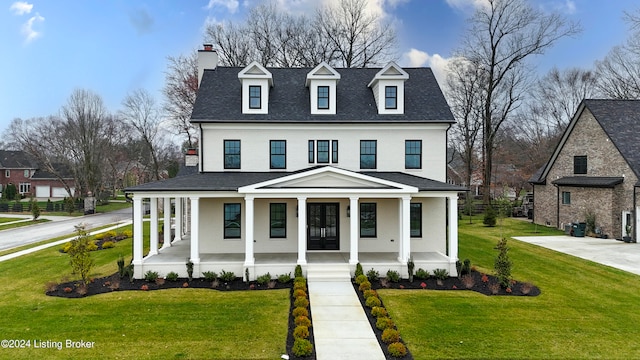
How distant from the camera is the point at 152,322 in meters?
10.8

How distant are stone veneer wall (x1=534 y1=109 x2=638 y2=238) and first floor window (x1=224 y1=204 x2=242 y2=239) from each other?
76.9 feet

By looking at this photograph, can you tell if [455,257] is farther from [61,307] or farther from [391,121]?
[61,307]

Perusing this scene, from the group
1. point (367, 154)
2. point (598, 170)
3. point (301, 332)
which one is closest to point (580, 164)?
point (598, 170)

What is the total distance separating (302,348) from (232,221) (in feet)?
31.8

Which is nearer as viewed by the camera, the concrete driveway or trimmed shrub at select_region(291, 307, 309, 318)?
trimmed shrub at select_region(291, 307, 309, 318)

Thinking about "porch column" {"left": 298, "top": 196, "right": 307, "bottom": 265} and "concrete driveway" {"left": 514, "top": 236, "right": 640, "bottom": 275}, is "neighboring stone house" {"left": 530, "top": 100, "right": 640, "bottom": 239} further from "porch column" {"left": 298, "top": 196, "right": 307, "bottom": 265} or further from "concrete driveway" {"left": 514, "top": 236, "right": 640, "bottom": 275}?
"porch column" {"left": 298, "top": 196, "right": 307, "bottom": 265}

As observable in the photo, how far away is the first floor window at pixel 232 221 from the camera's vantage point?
17.5 metres

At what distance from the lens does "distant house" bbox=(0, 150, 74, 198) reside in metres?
63.9

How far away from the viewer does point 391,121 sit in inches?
706

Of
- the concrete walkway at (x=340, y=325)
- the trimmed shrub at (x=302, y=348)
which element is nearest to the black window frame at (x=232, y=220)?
the concrete walkway at (x=340, y=325)

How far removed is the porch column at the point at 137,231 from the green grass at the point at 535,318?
376 inches

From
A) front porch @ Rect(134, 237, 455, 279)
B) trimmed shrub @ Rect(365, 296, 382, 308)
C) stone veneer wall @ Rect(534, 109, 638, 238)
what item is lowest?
trimmed shrub @ Rect(365, 296, 382, 308)

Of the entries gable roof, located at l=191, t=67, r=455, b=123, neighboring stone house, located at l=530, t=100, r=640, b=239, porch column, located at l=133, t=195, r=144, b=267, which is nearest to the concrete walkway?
porch column, located at l=133, t=195, r=144, b=267

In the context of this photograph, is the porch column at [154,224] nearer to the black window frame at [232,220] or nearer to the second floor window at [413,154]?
the black window frame at [232,220]
